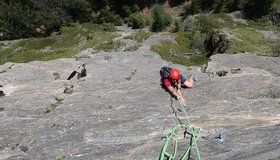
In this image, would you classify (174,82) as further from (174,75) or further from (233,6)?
(233,6)

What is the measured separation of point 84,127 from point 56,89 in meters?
8.50

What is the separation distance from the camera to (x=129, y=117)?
19.4 metres

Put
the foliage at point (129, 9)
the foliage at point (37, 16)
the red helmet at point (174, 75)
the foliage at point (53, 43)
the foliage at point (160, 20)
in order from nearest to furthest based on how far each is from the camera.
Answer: the red helmet at point (174, 75)
the foliage at point (53, 43)
the foliage at point (160, 20)
the foliage at point (37, 16)
the foliage at point (129, 9)

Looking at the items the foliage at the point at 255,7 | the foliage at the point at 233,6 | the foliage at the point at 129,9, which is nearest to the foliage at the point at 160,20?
the foliage at the point at 233,6

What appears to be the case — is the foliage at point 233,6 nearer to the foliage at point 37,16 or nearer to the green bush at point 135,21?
the green bush at point 135,21

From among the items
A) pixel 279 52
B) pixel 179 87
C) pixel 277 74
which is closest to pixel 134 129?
pixel 179 87

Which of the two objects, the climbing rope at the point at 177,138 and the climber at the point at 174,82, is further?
the climber at the point at 174,82

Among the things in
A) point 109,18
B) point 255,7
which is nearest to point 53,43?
point 109,18

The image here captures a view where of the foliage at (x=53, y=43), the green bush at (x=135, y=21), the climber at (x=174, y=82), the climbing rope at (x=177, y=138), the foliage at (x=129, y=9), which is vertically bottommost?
the green bush at (x=135, y=21)

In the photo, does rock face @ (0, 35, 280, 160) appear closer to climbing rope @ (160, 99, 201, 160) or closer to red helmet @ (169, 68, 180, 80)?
climbing rope @ (160, 99, 201, 160)

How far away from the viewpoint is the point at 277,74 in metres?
28.6

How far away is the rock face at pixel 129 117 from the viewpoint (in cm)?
1561

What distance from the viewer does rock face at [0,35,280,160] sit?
15.6 meters

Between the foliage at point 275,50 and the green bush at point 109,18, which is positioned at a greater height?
the foliage at point 275,50
